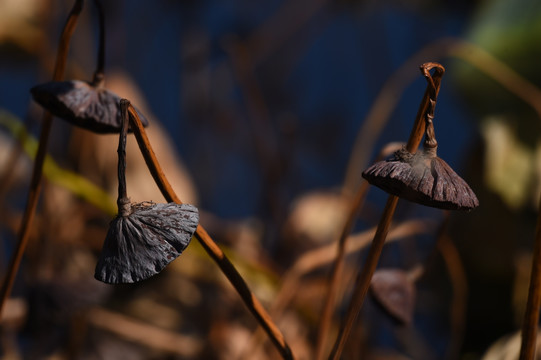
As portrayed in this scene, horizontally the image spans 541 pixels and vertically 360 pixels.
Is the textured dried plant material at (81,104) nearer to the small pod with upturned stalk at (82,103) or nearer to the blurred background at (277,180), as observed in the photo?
the small pod with upturned stalk at (82,103)

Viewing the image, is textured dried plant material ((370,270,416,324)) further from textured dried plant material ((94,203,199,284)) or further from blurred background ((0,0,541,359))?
textured dried plant material ((94,203,199,284))

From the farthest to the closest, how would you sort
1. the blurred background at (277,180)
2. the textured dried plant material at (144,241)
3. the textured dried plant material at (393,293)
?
1. the blurred background at (277,180)
2. the textured dried plant material at (393,293)
3. the textured dried plant material at (144,241)

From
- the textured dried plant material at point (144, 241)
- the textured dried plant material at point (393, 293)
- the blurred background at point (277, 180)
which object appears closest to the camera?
the textured dried plant material at point (144, 241)

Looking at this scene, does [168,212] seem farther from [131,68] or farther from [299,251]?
[131,68]

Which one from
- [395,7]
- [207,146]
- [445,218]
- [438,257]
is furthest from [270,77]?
[445,218]

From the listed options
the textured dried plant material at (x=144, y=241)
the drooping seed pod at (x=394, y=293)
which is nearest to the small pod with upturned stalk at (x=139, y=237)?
the textured dried plant material at (x=144, y=241)

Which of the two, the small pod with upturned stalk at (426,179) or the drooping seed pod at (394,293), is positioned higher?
the small pod with upturned stalk at (426,179)
